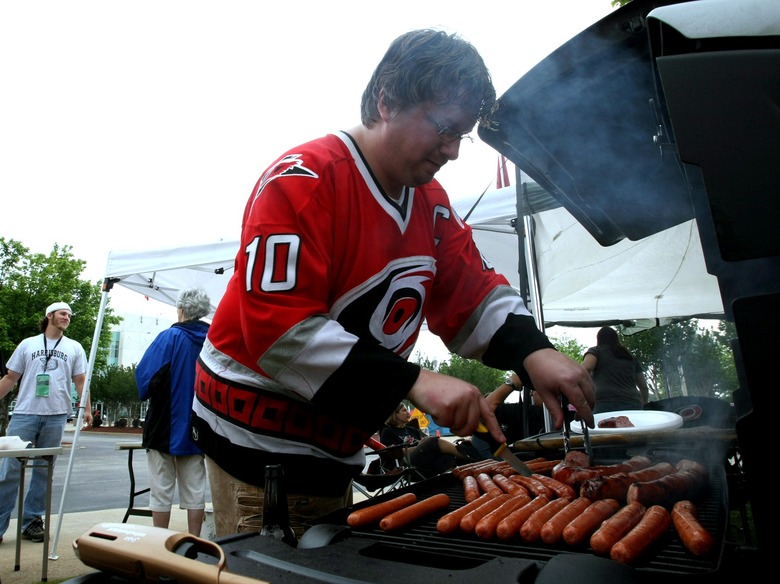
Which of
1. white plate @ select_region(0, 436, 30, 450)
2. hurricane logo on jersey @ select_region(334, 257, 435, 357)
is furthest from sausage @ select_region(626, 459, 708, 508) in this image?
white plate @ select_region(0, 436, 30, 450)

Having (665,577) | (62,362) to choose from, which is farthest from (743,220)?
(62,362)

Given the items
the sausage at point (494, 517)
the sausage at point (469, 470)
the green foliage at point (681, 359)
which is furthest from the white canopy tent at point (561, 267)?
the sausage at point (494, 517)

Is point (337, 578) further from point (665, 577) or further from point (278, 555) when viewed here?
point (665, 577)

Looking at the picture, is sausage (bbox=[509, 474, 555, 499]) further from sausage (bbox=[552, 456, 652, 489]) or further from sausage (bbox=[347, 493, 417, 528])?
sausage (bbox=[347, 493, 417, 528])

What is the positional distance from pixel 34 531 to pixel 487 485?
546 centimetres

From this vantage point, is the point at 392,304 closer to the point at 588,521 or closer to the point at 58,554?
the point at 588,521

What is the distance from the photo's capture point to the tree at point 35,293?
90.0 ft

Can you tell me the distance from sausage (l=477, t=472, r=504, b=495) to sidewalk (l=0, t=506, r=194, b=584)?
3068 millimetres

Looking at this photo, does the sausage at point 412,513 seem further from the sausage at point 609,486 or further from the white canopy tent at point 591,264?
the white canopy tent at point 591,264

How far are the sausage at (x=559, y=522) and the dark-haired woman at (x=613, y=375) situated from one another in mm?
4849

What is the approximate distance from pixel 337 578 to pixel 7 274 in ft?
111

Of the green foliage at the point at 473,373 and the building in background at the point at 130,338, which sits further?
the building in background at the point at 130,338

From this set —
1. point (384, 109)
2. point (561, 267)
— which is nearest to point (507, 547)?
point (384, 109)

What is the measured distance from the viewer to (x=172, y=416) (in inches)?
193
